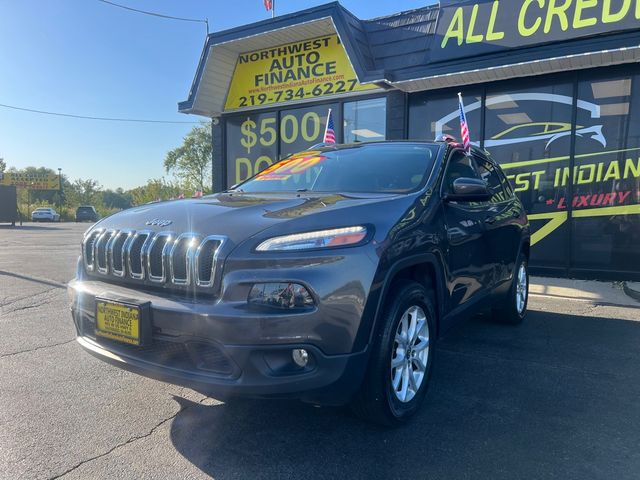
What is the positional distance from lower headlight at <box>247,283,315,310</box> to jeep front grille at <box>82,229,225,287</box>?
0.81ft

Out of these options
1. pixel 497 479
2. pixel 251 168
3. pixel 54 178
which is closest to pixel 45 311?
pixel 497 479

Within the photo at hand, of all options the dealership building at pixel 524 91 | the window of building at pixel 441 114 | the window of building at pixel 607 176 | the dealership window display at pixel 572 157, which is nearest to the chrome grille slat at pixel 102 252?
the dealership building at pixel 524 91

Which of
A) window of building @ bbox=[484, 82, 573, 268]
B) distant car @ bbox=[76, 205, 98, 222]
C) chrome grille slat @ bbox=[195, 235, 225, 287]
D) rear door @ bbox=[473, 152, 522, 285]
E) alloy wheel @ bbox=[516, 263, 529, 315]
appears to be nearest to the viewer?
chrome grille slat @ bbox=[195, 235, 225, 287]

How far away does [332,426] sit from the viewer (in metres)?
2.77

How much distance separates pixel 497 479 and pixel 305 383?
3.28 ft

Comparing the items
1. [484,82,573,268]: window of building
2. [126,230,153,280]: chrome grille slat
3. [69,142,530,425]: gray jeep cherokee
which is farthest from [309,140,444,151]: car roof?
[484,82,573,268]: window of building

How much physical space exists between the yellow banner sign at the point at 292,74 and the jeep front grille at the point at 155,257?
712cm

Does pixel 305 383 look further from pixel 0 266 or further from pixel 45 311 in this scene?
pixel 0 266

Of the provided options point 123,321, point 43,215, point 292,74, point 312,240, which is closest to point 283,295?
point 312,240

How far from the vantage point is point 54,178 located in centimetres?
5759

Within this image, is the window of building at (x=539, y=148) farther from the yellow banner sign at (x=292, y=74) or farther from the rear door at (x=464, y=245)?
the rear door at (x=464, y=245)

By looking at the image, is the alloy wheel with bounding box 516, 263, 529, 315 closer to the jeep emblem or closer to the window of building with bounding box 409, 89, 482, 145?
the jeep emblem

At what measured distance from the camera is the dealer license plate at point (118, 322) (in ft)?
8.04

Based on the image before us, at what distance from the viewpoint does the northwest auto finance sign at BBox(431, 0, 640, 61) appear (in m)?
6.63
